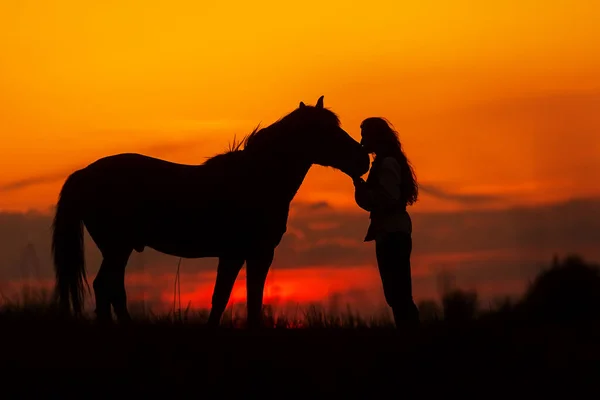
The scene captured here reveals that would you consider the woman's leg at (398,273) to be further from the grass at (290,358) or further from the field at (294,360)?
the grass at (290,358)

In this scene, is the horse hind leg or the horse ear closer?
the horse hind leg

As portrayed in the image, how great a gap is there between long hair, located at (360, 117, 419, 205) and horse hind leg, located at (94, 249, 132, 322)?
318cm

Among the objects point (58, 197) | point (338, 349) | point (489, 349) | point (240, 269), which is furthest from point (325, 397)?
point (58, 197)

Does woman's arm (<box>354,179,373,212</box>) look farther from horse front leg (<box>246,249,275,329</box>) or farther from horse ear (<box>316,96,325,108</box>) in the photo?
horse ear (<box>316,96,325,108</box>)

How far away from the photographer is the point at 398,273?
9.36 m

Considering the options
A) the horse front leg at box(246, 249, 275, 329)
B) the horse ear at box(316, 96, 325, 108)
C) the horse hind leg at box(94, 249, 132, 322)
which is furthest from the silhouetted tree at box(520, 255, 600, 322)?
the horse hind leg at box(94, 249, 132, 322)

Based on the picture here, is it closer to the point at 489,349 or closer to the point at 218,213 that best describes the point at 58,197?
the point at 218,213

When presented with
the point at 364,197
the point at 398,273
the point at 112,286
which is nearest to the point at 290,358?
the point at 398,273

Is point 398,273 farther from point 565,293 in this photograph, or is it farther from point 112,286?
point 112,286

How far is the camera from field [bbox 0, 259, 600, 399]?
687 cm

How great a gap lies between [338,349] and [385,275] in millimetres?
1780

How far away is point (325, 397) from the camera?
22.0 ft

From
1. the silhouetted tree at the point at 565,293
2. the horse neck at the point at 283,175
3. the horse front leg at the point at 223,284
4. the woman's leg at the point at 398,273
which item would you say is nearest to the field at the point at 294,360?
the woman's leg at the point at 398,273

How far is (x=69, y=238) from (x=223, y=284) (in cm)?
185
